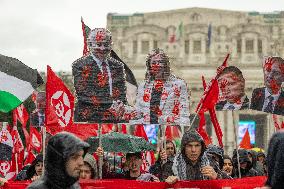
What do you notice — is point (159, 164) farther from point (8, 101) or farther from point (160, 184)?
point (8, 101)

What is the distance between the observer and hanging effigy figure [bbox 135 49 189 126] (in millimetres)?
7402

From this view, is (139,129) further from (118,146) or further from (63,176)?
(63,176)

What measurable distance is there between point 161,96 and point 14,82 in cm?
177

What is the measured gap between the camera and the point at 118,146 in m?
10.2

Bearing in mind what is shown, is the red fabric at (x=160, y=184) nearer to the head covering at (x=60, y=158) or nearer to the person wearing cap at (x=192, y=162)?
the person wearing cap at (x=192, y=162)

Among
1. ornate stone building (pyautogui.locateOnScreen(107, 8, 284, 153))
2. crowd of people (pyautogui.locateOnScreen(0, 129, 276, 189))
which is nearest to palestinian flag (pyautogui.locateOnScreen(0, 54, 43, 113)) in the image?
crowd of people (pyautogui.locateOnScreen(0, 129, 276, 189))

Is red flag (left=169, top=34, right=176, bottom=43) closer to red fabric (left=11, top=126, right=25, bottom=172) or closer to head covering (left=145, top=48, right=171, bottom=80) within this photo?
red fabric (left=11, top=126, right=25, bottom=172)

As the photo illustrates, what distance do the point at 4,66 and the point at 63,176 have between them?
3897 mm

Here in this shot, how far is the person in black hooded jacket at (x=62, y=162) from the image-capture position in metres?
3.39

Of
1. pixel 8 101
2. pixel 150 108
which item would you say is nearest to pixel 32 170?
pixel 8 101

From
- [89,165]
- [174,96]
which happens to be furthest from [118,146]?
[89,165]

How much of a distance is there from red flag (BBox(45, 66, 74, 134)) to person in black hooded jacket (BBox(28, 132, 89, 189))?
163 inches

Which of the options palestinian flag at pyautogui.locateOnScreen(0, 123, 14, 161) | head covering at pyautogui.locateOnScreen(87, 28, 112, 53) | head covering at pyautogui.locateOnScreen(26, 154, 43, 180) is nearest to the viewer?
head covering at pyautogui.locateOnScreen(87, 28, 112, 53)

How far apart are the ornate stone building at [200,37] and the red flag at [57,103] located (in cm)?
4530
